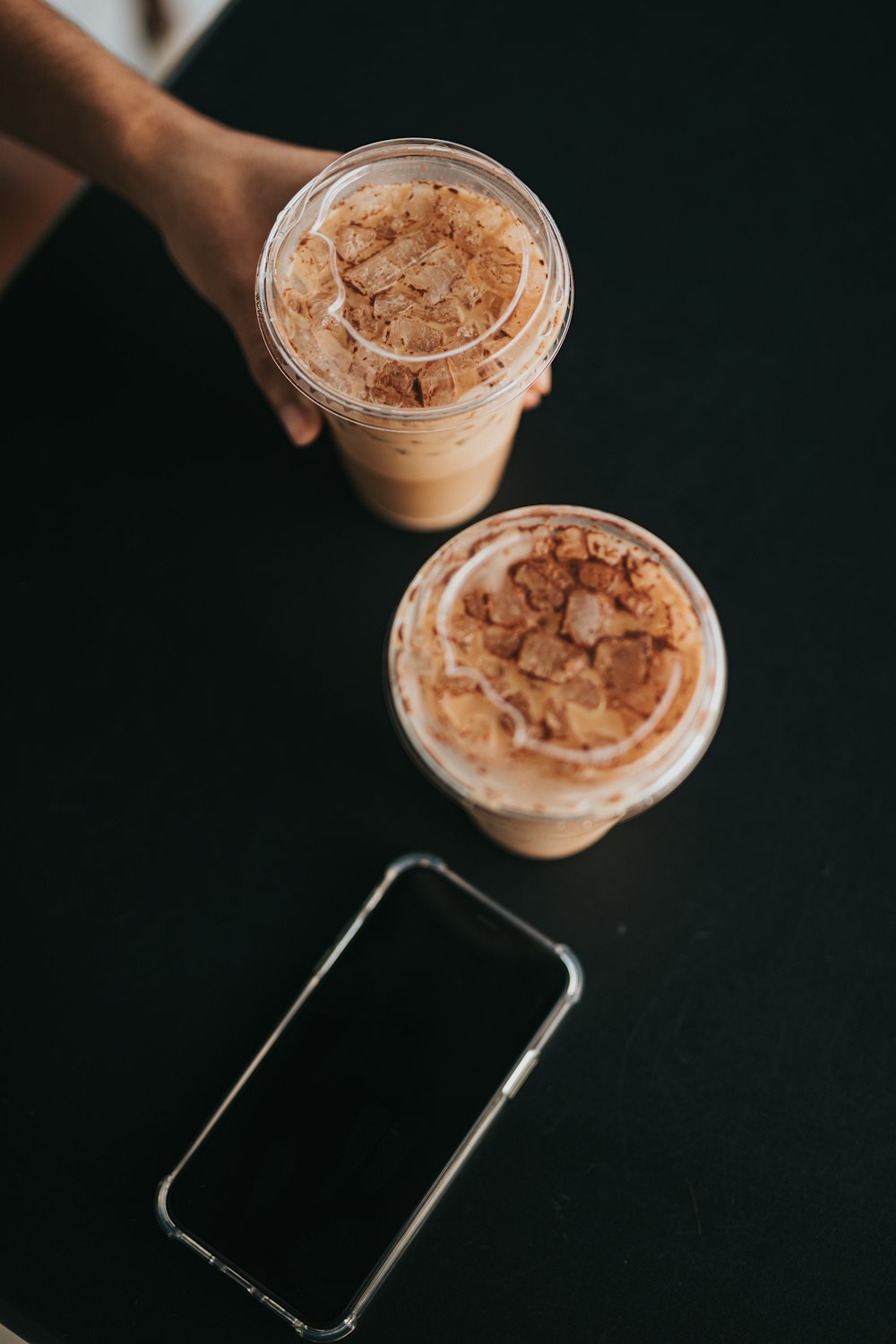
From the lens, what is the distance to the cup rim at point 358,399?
1.07 metres

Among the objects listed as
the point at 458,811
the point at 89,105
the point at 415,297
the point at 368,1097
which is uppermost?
the point at 89,105

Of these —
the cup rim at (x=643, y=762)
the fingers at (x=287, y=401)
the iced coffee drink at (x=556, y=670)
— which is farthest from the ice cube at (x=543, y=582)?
the fingers at (x=287, y=401)

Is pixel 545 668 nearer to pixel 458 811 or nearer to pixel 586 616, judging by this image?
pixel 586 616

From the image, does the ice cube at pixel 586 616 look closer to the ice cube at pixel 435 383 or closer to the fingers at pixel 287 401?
the ice cube at pixel 435 383

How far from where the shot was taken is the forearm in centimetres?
130

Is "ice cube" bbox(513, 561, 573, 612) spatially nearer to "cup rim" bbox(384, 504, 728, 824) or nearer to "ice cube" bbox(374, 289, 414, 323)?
"cup rim" bbox(384, 504, 728, 824)

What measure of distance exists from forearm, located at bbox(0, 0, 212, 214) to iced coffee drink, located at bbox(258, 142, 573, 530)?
28 centimetres

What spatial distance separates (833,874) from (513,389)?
0.70 m

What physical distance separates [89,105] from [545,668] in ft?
3.15

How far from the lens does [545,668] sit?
1020 mm

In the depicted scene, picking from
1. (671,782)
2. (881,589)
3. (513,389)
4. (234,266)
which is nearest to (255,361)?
(234,266)

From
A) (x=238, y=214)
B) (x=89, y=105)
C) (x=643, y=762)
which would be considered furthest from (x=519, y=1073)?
(x=89, y=105)

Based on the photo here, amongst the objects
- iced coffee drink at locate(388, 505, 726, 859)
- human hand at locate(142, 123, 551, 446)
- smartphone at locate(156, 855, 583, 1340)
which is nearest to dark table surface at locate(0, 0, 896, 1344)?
smartphone at locate(156, 855, 583, 1340)

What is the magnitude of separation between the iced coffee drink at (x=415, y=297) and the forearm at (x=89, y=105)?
0.28 meters
